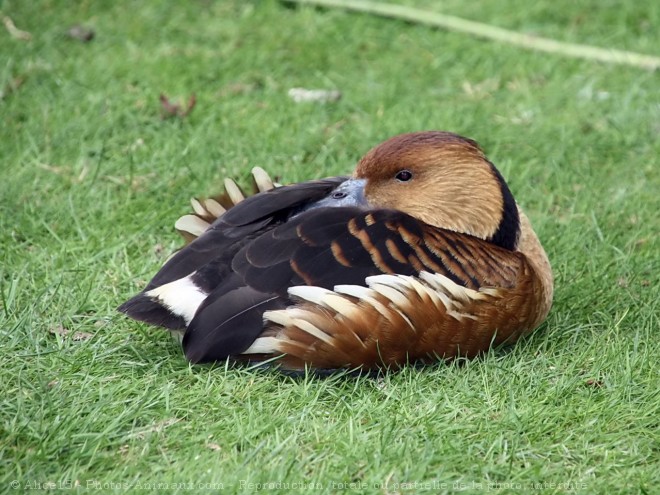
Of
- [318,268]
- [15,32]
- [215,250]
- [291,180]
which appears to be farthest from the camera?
[15,32]

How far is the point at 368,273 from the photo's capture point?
404 cm

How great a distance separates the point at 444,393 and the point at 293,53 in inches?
142

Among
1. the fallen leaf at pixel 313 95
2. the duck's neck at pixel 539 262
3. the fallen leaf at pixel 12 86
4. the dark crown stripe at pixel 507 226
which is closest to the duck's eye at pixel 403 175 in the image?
the dark crown stripe at pixel 507 226

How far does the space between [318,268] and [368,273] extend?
0.67 ft

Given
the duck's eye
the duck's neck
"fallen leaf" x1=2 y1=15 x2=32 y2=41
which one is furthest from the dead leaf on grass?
"fallen leaf" x1=2 y1=15 x2=32 y2=41

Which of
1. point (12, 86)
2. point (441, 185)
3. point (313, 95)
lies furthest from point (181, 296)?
point (12, 86)

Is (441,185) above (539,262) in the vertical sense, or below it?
above

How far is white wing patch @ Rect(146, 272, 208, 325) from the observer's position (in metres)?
4.02

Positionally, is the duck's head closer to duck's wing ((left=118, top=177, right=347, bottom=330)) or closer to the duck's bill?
the duck's bill

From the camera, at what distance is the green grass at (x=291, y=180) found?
3521 mm

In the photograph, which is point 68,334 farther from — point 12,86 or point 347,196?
point 12,86

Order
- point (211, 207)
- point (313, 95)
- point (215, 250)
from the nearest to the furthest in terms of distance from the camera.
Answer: point (215, 250)
point (211, 207)
point (313, 95)

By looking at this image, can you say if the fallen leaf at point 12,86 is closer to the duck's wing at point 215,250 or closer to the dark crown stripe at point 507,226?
the duck's wing at point 215,250

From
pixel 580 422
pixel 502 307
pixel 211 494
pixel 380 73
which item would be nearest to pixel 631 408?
pixel 580 422
